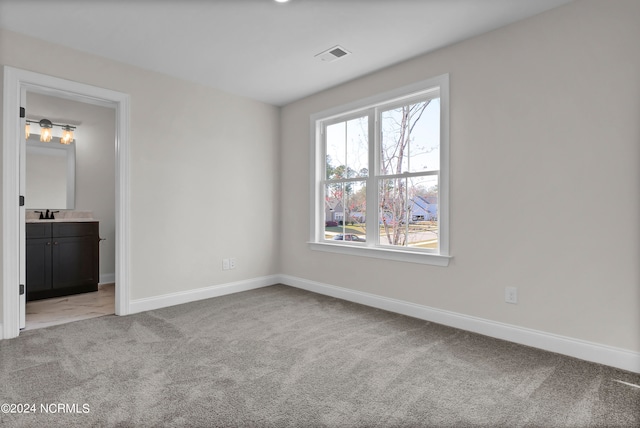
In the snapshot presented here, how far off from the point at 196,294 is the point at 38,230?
200 centimetres

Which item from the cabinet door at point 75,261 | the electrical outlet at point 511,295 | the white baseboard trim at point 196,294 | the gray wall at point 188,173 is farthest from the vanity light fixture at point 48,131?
the electrical outlet at point 511,295

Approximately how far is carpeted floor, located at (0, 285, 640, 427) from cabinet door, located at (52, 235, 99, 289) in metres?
1.44

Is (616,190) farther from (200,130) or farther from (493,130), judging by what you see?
(200,130)

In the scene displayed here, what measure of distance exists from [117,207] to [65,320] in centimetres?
116

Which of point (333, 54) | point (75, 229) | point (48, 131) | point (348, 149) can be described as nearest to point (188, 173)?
point (75, 229)

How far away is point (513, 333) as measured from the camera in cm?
261

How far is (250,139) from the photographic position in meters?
4.44

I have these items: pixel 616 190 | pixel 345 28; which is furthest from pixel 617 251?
pixel 345 28

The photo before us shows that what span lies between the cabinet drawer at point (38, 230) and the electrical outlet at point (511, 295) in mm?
4928

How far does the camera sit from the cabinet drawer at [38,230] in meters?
3.84

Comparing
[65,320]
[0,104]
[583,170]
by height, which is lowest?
[65,320]

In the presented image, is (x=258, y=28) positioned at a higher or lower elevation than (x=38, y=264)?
higher

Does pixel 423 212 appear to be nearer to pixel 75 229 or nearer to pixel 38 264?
pixel 75 229

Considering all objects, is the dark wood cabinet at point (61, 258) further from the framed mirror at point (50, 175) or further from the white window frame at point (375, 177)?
the white window frame at point (375, 177)
